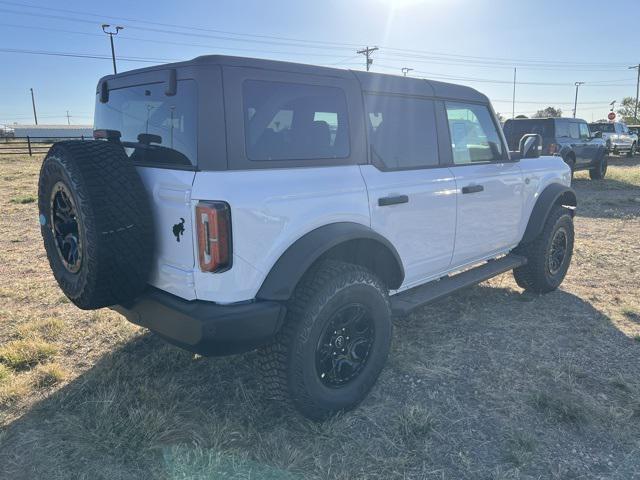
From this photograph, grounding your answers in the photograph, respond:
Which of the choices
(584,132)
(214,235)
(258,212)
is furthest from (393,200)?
(584,132)

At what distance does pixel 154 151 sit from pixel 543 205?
3565mm

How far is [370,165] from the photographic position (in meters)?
2.98

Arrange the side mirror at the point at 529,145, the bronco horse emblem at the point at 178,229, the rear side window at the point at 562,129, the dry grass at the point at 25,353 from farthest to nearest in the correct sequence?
the rear side window at the point at 562,129
the side mirror at the point at 529,145
the dry grass at the point at 25,353
the bronco horse emblem at the point at 178,229

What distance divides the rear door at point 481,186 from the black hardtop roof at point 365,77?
10 cm

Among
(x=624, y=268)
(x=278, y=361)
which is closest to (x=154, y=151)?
(x=278, y=361)

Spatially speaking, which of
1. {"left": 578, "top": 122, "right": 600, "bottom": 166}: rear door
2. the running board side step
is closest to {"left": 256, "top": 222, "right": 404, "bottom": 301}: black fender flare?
the running board side step

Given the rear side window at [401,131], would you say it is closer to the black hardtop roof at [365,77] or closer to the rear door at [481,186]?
the black hardtop roof at [365,77]

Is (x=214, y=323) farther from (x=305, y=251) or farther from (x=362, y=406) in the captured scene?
(x=362, y=406)

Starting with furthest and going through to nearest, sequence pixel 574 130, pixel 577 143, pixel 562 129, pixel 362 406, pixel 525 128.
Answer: pixel 574 130 → pixel 577 143 → pixel 562 129 → pixel 525 128 → pixel 362 406

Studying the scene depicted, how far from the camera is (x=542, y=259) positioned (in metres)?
4.63

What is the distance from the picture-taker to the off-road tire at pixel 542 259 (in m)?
4.62

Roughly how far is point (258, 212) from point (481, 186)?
85.3 inches

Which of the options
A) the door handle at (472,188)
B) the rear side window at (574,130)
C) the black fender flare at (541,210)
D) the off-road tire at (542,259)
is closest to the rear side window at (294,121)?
the door handle at (472,188)

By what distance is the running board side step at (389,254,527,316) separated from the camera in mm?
3225
